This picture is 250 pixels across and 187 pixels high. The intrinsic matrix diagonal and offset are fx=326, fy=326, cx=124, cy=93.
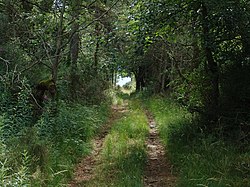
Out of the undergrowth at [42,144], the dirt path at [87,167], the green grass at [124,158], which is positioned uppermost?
the undergrowth at [42,144]

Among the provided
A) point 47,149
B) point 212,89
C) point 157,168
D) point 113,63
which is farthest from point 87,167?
point 113,63

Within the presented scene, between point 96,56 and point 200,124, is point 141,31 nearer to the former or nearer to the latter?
point 200,124

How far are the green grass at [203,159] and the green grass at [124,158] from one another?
0.71m

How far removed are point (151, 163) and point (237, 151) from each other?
1813 mm

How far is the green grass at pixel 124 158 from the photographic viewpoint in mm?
5797

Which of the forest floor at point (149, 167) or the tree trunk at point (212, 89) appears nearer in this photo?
the forest floor at point (149, 167)

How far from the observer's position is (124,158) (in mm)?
6992

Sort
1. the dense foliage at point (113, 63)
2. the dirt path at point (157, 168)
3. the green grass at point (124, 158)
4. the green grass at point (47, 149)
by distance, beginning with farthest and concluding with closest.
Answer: the dense foliage at point (113, 63) < the dirt path at point (157, 168) < the green grass at point (124, 158) < the green grass at point (47, 149)

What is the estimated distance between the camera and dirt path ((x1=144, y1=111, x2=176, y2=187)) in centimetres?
593

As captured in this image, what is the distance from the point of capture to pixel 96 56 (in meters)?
18.1

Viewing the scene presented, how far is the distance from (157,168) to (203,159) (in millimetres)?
Answer: 997

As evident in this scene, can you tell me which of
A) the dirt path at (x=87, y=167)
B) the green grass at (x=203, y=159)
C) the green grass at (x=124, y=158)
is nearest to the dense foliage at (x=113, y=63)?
Answer: the dirt path at (x=87, y=167)

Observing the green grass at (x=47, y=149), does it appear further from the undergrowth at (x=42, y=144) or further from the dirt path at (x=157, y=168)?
the dirt path at (x=157, y=168)

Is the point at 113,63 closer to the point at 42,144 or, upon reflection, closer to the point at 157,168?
the point at 157,168
